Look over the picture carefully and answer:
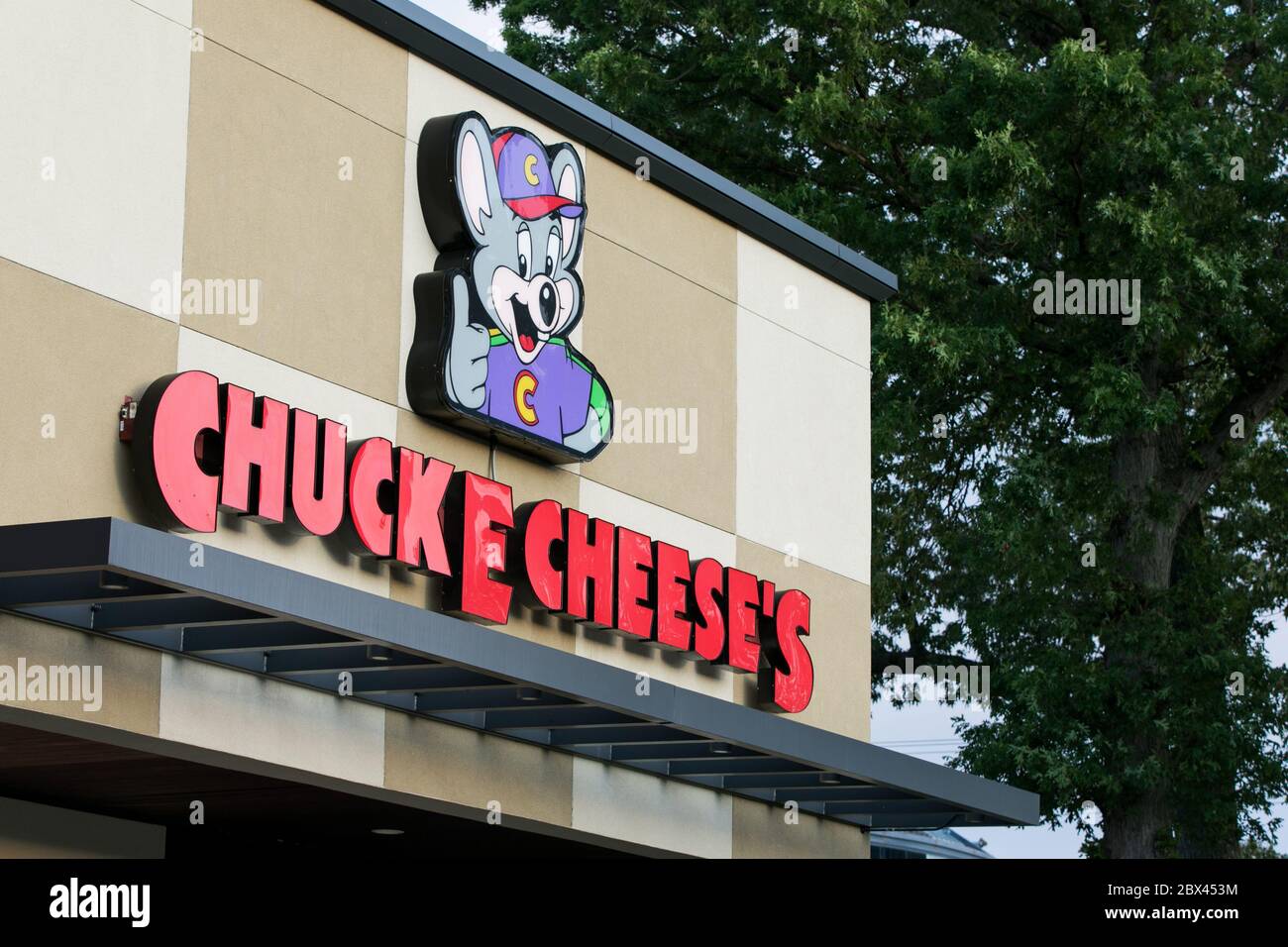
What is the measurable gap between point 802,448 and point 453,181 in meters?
5.13

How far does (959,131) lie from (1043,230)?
6.11 ft

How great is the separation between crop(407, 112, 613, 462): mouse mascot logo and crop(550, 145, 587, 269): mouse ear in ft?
0.04

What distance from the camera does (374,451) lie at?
12.1 meters

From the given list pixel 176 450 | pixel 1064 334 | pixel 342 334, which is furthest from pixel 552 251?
pixel 1064 334

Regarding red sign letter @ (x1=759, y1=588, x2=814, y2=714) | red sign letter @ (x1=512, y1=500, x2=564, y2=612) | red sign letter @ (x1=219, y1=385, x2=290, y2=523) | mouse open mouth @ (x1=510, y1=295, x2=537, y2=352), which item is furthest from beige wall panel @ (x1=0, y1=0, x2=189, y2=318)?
red sign letter @ (x1=759, y1=588, x2=814, y2=714)

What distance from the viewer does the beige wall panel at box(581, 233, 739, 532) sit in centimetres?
1495

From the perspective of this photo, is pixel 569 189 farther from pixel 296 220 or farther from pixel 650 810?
pixel 650 810

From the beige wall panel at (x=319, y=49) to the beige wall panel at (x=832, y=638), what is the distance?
5.09m

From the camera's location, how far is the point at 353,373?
12.4 m

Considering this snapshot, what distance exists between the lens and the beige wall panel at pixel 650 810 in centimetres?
1402

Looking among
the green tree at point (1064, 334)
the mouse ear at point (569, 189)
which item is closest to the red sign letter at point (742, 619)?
the mouse ear at point (569, 189)

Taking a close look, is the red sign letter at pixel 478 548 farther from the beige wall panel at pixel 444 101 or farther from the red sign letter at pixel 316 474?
the beige wall panel at pixel 444 101

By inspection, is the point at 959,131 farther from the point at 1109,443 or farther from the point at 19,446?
the point at 19,446

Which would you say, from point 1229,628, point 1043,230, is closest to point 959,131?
point 1043,230
